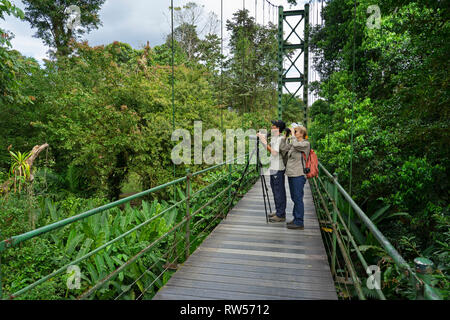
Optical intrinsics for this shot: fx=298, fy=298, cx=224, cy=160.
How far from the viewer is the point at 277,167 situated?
4355 mm

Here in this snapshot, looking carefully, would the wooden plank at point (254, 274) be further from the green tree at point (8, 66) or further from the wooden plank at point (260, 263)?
the green tree at point (8, 66)

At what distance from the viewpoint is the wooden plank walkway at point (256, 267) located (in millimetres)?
2533

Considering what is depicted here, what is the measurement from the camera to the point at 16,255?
3.68 metres

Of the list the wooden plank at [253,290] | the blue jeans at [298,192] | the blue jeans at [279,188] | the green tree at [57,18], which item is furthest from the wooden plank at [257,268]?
the green tree at [57,18]

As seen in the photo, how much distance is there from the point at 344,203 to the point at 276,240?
3.69 metres

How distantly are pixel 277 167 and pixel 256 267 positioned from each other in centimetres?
171

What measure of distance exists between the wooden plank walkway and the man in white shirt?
27cm

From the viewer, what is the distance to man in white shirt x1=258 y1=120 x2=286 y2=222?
4195 mm

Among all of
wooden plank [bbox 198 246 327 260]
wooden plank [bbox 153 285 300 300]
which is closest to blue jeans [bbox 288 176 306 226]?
wooden plank [bbox 198 246 327 260]

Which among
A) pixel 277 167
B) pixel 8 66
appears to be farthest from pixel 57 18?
pixel 277 167

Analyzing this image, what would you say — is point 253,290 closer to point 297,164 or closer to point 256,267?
point 256,267

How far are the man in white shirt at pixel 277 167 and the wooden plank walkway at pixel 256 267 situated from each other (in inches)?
10.6

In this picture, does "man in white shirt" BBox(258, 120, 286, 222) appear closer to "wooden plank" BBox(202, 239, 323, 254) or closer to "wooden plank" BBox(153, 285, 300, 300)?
"wooden plank" BBox(202, 239, 323, 254)

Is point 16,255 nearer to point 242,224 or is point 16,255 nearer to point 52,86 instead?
Answer: point 242,224
